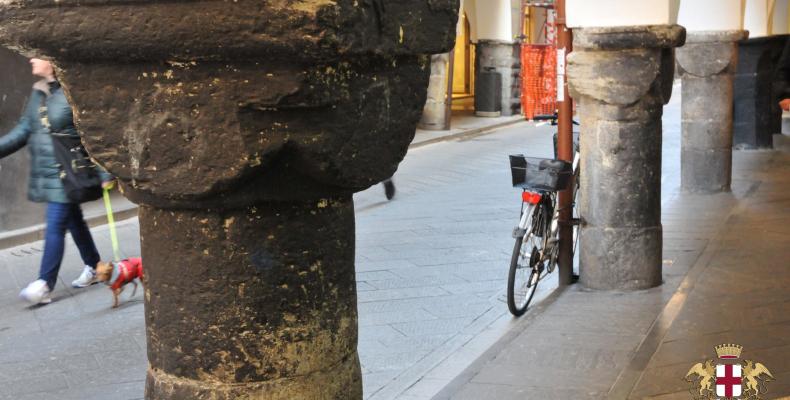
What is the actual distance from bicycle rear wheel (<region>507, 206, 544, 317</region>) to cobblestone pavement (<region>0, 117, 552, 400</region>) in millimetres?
135

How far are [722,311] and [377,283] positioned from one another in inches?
80.7

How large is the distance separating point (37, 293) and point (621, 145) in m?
3.42

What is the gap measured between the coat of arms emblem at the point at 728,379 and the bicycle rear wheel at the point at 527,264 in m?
1.41

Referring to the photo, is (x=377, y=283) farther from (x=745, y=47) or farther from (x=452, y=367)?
(x=745, y=47)

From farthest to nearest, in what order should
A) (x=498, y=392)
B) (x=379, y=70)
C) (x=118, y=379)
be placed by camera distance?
(x=118, y=379) → (x=498, y=392) → (x=379, y=70)

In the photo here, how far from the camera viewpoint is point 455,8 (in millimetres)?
1908

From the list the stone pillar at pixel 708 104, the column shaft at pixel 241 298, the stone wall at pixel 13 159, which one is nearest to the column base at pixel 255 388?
the column shaft at pixel 241 298

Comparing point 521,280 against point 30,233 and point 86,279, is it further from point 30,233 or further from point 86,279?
point 30,233

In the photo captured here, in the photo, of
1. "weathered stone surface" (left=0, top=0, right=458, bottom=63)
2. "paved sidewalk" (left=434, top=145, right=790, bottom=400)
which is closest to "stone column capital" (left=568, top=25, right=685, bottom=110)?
"paved sidewalk" (left=434, top=145, right=790, bottom=400)

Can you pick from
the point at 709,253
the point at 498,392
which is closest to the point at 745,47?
the point at 709,253

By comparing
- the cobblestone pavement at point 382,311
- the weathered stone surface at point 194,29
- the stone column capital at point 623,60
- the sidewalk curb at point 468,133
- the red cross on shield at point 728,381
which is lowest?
the sidewalk curb at point 468,133

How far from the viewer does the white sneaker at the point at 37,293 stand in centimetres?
574

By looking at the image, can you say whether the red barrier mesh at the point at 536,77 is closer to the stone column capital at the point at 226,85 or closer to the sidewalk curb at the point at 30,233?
the sidewalk curb at the point at 30,233

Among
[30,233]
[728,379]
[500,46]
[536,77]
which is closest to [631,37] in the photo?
[728,379]
